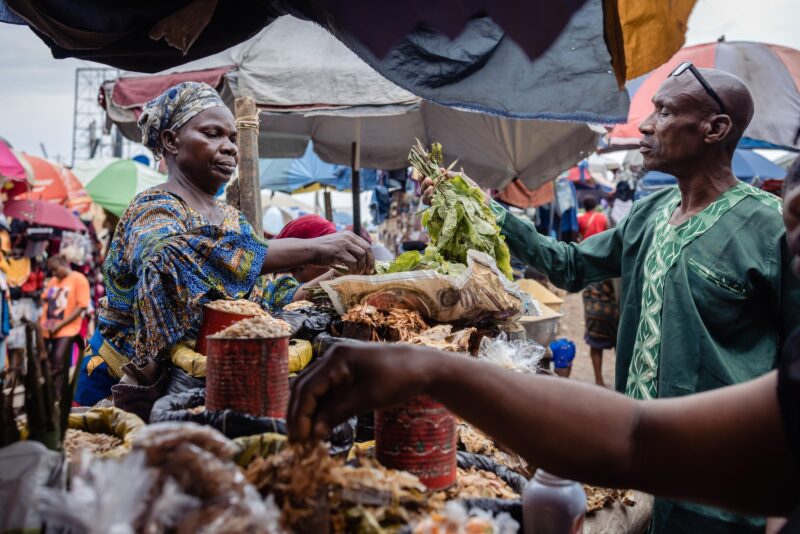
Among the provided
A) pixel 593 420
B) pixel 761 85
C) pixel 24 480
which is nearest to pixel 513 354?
pixel 593 420

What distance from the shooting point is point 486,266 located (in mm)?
2510

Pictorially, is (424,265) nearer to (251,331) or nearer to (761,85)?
(251,331)

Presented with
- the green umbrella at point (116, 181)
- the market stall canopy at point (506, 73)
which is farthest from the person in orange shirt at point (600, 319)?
the green umbrella at point (116, 181)

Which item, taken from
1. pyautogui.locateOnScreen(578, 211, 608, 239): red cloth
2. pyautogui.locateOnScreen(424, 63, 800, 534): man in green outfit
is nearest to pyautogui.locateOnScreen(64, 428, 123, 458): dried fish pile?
pyautogui.locateOnScreen(424, 63, 800, 534): man in green outfit

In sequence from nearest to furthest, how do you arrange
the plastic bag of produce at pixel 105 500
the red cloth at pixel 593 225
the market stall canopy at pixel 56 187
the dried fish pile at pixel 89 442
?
the plastic bag of produce at pixel 105 500
the dried fish pile at pixel 89 442
the red cloth at pixel 593 225
the market stall canopy at pixel 56 187

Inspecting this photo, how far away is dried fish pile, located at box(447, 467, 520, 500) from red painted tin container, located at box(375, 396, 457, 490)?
0.26 ft

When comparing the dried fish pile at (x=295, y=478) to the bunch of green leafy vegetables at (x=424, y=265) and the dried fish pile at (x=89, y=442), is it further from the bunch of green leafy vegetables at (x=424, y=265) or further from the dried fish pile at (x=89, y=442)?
the bunch of green leafy vegetables at (x=424, y=265)

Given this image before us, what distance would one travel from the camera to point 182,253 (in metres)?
2.19

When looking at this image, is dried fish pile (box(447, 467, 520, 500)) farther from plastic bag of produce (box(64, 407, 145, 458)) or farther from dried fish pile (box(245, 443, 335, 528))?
plastic bag of produce (box(64, 407, 145, 458))

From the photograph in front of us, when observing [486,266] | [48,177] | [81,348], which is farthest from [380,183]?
[81,348]

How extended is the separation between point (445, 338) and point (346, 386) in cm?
118

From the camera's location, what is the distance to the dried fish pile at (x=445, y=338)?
2184mm

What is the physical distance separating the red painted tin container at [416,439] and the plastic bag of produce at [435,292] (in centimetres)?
90

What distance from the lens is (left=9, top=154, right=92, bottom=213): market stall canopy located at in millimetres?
11430
